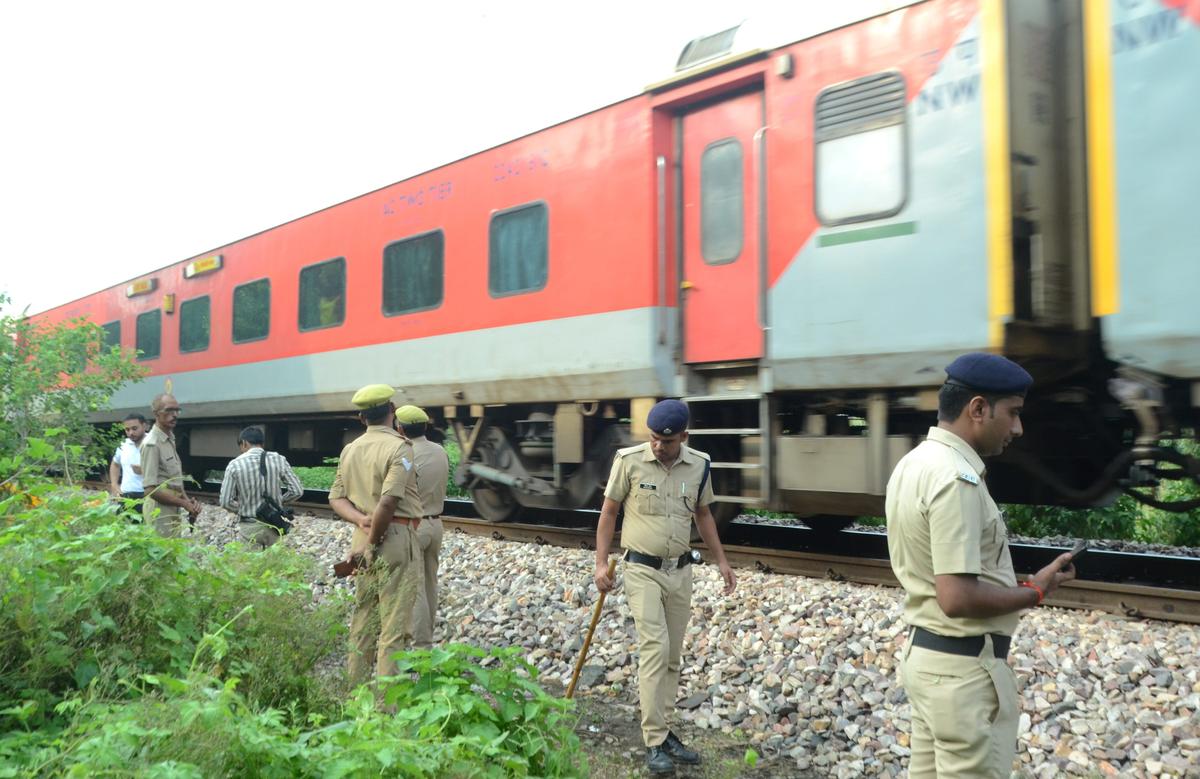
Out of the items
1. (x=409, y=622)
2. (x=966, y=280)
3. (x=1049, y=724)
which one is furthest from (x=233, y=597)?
(x=966, y=280)

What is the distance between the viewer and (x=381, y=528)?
4.67m

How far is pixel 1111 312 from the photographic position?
Answer: 4922 millimetres

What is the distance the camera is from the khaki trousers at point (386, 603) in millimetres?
4570

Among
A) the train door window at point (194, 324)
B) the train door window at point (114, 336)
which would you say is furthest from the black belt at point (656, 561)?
the train door window at point (114, 336)

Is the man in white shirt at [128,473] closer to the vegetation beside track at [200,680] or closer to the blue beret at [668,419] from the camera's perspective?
the vegetation beside track at [200,680]

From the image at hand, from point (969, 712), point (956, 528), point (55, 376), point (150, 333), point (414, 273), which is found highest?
point (414, 273)

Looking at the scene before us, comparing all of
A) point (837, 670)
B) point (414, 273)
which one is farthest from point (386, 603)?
point (414, 273)

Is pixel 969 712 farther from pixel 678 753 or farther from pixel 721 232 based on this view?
pixel 721 232

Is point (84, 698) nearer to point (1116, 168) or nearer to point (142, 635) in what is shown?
point (142, 635)

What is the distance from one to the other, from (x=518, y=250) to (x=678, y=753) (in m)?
4.98

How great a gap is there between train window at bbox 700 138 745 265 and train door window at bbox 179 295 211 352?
8.76 m

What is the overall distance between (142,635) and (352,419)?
25.9ft

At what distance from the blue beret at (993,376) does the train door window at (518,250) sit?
18.3ft

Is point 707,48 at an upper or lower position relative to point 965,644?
upper
